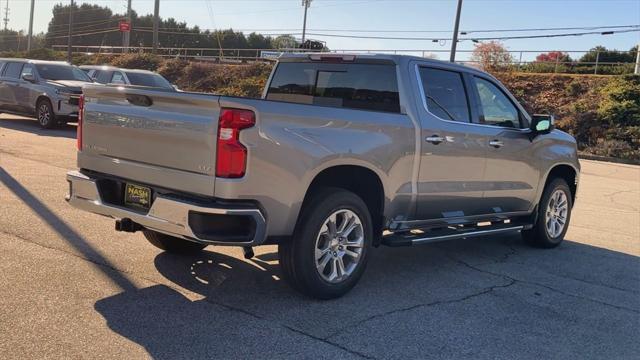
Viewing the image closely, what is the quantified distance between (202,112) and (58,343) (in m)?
1.71

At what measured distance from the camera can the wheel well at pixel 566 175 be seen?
25.2 ft

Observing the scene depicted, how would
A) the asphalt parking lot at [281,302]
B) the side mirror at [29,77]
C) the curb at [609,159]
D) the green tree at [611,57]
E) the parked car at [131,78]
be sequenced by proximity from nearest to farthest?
the asphalt parking lot at [281,302] < the side mirror at [29,77] < the parked car at [131,78] < the curb at [609,159] < the green tree at [611,57]

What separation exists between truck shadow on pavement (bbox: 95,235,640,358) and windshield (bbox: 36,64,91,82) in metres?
13.7

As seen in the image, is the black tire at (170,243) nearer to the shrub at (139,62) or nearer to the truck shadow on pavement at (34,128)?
the truck shadow on pavement at (34,128)

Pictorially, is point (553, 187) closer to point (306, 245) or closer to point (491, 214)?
point (491, 214)

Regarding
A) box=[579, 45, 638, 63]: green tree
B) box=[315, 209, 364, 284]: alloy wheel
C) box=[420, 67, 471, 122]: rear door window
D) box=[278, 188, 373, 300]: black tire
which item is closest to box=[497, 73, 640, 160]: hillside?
box=[579, 45, 638, 63]: green tree

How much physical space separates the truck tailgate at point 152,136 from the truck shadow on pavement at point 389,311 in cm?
92

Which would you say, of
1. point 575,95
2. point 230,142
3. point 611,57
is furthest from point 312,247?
point 611,57

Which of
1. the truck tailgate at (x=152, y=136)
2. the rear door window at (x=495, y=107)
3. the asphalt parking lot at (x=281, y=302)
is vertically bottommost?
the asphalt parking lot at (x=281, y=302)

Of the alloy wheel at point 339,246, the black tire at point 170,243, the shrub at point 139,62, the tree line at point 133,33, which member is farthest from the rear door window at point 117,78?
the tree line at point 133,33

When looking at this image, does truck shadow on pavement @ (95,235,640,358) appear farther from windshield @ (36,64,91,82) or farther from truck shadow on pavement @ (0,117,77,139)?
windshield @ (36,64,91,82)

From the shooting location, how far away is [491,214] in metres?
6.62

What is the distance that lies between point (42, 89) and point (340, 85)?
44.7 ft

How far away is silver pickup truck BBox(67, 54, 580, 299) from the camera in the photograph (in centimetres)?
425
